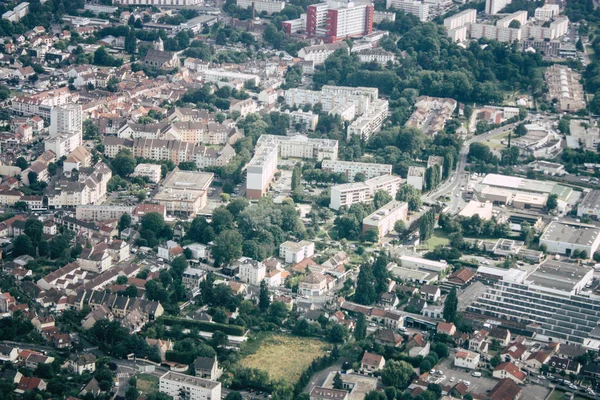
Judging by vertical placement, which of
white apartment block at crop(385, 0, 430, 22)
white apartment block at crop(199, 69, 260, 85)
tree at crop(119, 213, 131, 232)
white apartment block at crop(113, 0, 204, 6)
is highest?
white apartment block at crop(385, 0, 430, 22)

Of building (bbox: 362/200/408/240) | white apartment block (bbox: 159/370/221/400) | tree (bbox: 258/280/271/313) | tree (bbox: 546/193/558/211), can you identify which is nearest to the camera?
white apartment block (bbox: 159/370/221/400)

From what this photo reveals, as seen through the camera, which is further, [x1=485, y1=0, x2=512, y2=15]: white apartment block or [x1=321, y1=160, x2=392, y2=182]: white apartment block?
[x1=485, y1=0, x2=512, y2=15]: white apartment block

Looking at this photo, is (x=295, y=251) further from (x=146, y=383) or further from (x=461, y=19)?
(x=461, y=19)

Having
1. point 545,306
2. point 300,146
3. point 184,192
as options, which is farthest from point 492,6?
point 545,306

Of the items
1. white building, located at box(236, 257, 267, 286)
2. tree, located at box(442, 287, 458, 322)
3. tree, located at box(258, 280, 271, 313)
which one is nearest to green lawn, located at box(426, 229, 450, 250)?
tree, located at box(442, 287, 458, 322)

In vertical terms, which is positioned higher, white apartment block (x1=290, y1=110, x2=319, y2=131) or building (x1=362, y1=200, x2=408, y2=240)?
white apartment block (x1=290, y1=110, x2=319, y2=131)

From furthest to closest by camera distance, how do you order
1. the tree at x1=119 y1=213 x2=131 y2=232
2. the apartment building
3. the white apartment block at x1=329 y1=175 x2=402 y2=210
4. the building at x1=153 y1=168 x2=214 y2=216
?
the white apartment block at x1=329 y1=175 x2=402 y2=210 → the building at x1=153 y1=168 x2=214 y2=216 → the tree at x1=119 y1=213 x2=131 y2=232 → the apartment building

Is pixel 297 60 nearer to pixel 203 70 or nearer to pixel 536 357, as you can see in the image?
pixel 203 70

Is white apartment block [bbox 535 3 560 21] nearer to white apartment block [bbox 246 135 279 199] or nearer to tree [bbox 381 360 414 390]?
white apartment block [bbox 246 135 279 199]
